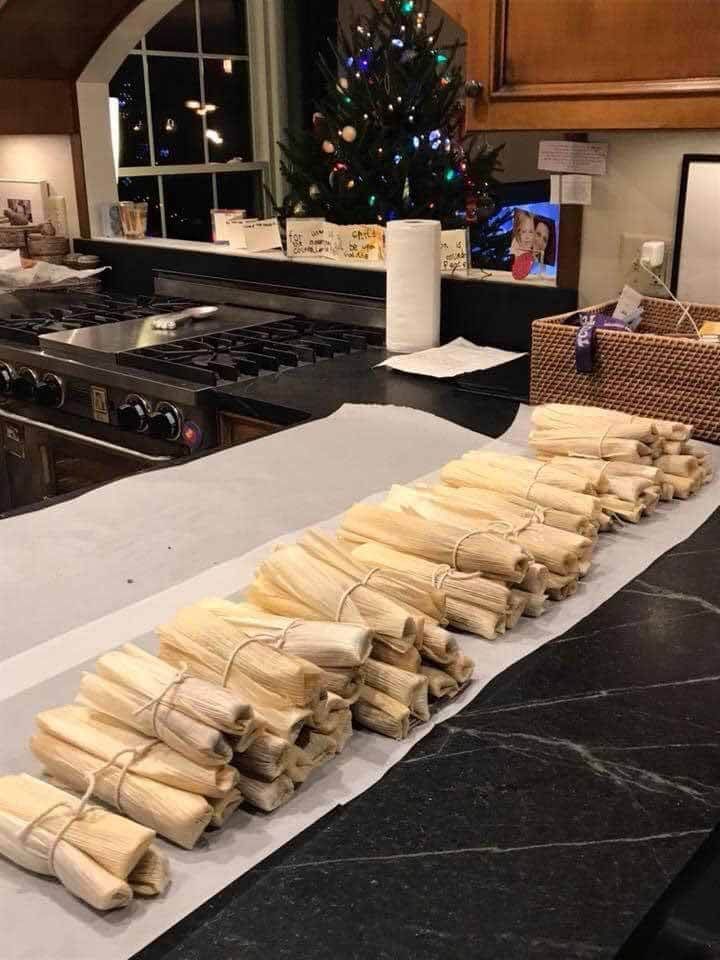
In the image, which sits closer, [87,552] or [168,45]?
[87,552]

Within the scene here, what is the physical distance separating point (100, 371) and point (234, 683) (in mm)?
1624

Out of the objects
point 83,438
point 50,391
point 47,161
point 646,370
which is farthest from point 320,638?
point 47,161

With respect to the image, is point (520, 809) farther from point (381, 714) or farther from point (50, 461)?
point (50, 461)

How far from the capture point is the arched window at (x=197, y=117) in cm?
691

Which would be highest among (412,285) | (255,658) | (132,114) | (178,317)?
(132,114)

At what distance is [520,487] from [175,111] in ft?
21.1

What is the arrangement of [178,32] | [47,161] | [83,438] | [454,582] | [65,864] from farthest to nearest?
1. [178,32]
2. [47,161]
3. [83,438]
4. [454,582]
5. [65,864]

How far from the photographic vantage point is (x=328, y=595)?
1129 millimetres

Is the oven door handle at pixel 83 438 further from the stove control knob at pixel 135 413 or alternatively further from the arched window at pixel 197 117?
the arched window at pixel 197 117

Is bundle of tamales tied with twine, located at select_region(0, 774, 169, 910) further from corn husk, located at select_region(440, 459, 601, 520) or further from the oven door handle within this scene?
the oven door handle

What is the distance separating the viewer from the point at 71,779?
0.94 m

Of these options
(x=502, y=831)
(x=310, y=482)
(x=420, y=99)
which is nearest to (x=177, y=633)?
(x=502, y=831)

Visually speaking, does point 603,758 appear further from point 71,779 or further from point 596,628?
point 71,779

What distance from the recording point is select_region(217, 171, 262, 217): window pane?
24.3ft
